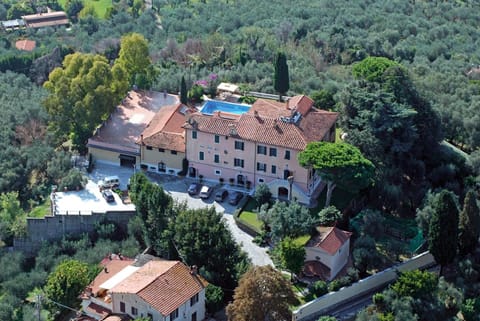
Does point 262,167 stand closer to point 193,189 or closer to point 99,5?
point 193,189

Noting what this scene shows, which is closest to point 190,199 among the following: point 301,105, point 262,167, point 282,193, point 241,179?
point 241,179

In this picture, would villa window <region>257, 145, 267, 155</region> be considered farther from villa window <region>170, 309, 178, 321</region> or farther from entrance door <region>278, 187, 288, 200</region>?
villa window <region>170, 309, 178, 321</region>

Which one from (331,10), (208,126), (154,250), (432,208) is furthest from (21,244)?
(331,10)

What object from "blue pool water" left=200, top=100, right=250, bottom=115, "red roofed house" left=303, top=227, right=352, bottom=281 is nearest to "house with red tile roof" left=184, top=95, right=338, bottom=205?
"blue pool water" left=200, top=100, right=250, bottom=115

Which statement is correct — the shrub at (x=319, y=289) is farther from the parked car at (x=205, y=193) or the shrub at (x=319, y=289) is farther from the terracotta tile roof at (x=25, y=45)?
the terracotta tile roof at (x=25, y=45)

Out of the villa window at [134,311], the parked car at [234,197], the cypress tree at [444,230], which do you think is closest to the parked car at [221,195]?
the parked car at [234,197]

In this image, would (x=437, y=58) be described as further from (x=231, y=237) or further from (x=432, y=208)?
(x=231, y=237)
